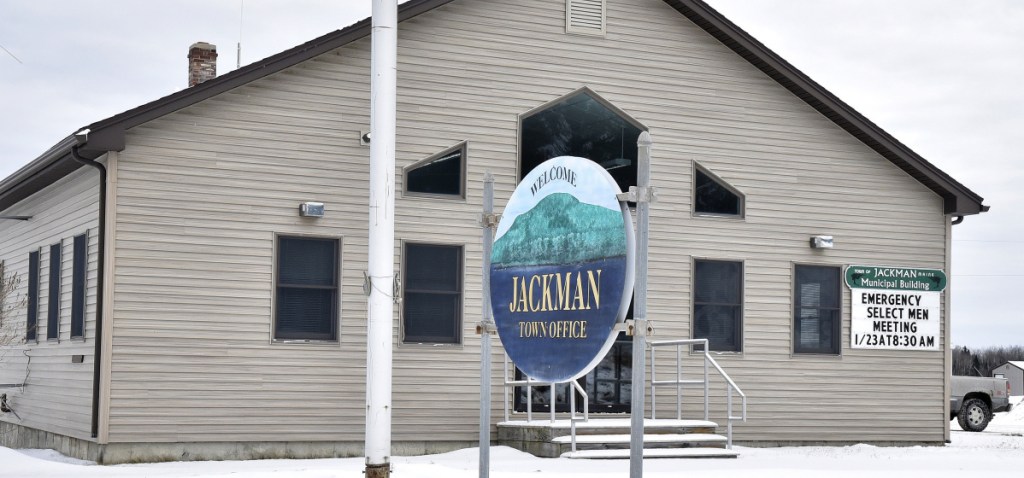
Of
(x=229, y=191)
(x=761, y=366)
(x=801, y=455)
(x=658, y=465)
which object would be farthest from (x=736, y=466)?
(x=229, y=191)

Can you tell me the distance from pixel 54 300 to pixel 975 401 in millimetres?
19079

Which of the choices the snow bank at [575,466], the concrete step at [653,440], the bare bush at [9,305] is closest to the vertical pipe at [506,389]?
the snow bank at [575,466]

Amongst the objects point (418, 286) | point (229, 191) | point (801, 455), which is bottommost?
point (801, 455)

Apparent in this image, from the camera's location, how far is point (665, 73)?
A: 19125 mm

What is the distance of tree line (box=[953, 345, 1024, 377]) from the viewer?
74338 mm

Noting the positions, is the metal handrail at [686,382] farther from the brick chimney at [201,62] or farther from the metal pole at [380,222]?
the brick chimney at [201,62]

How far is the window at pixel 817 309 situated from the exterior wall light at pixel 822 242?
0.35 m

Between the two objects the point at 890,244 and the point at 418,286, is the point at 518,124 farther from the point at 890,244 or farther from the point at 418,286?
the point at 890,244

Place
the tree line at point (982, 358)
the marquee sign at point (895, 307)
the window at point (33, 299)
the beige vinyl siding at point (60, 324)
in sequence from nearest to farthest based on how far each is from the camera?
the beige vinyl siding at point (60, 324) < the marquee sign at point (895, 307) < the window at point (33, 299) < the tree line at point (982, 358)

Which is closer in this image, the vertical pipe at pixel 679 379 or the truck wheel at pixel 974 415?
the vertical pipe at pixel 679 379

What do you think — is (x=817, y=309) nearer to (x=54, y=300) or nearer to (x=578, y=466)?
(x=578, y=466)

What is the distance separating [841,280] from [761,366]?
1.92 m

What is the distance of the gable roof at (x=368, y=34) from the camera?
1584 cm

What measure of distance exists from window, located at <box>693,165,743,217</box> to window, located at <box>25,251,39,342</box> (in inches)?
413
